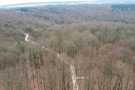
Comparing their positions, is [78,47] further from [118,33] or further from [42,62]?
[118,33]

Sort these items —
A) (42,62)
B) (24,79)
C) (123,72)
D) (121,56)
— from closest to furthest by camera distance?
1. (123,72)
2. (24,79)
3. (121,56)
4. (42,62)

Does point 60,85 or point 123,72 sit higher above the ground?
point 123,72

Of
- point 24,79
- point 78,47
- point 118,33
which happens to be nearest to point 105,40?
point 118,33

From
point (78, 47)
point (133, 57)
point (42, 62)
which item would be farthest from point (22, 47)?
point (133, 57)

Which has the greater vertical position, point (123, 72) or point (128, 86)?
point (123, 72)

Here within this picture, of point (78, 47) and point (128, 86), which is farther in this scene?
point (78, 47)

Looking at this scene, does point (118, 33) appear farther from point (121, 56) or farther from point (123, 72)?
point (123, 72)

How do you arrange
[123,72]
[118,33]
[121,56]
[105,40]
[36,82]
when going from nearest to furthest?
[123,72] < [36,82] < [121,56] < [105,40] < [118,33]

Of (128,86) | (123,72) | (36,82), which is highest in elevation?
(123,72)

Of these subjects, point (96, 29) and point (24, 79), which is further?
point (96, 29)

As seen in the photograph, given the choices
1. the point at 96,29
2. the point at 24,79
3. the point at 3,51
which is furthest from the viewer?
the point at 96,29
